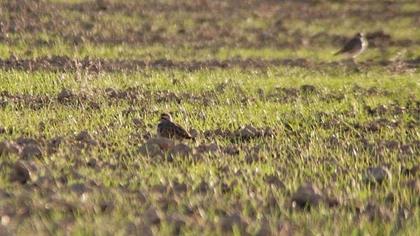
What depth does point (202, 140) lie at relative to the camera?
18.9 feet

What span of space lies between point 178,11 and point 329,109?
11898mm

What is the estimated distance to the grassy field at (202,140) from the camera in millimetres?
3650

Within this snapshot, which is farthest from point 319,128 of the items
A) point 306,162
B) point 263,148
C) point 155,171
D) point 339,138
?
point 155,171

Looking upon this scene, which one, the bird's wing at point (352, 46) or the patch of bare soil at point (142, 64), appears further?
the bird's wing at point (352, 46)

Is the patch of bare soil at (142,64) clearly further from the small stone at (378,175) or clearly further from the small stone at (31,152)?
the small stone at (378,175)

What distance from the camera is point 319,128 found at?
21.2 ft

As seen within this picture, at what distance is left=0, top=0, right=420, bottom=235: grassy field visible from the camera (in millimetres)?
3650

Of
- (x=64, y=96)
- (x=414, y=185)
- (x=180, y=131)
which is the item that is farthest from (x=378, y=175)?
(x=64, y=96)

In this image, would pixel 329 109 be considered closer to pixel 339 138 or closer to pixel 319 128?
pixel 319 128

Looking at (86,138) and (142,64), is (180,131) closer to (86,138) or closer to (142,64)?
(86,138)

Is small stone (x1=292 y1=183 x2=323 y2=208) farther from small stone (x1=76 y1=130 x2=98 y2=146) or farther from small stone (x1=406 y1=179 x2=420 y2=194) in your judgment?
small stone (x1=76 y1=130 x2=98 y2=146)

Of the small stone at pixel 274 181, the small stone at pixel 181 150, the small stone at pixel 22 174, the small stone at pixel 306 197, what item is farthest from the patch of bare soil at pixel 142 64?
the small stone at pixel 306 197

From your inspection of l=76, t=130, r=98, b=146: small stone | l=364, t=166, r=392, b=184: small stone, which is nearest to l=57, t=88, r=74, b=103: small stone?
l=76, t=130, r=98, b=146: small stone

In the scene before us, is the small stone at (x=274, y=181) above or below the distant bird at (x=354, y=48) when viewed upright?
above
